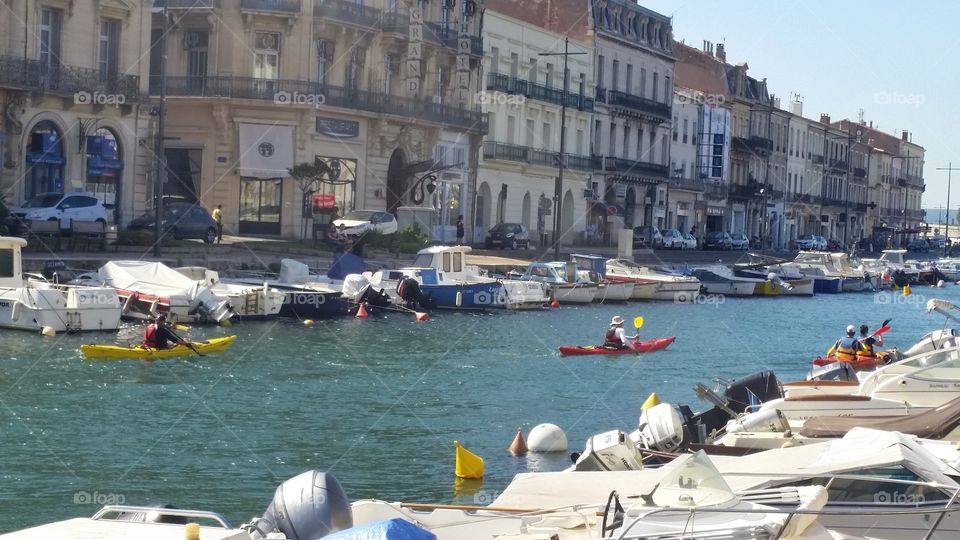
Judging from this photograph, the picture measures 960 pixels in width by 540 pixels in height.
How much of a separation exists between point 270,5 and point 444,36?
36.0ft

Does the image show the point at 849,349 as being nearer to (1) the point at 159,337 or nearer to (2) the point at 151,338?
(1) the point at 159,337

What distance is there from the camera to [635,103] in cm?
8231

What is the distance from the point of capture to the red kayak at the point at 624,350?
1344 inches

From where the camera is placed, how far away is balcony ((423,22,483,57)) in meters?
58.7

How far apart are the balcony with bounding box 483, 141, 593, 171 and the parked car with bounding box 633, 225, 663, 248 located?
4612 millimetres

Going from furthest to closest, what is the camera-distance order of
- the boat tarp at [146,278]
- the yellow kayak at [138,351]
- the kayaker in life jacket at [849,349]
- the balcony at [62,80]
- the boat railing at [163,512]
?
the balcony at [62,80]
the boat tarp at [146,278]
the kayaker in life jacket at [849,349]
the yellow kayak at [138,351]
the boat railing at [163,512]

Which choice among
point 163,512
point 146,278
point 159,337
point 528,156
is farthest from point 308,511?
point 528,156

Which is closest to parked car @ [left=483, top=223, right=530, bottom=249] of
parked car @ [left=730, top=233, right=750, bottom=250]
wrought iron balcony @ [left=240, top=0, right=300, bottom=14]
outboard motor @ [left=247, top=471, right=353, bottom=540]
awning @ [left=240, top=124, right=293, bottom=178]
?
awning @ [left=240, top=124, right=293, bottom=178]

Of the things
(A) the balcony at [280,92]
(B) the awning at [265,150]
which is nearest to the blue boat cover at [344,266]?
(B) the awning at [265,150]

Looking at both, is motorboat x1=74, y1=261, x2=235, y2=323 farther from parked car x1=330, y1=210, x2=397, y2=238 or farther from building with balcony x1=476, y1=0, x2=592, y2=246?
building with balcony x1=476, y1=0, x2=592, y2=246

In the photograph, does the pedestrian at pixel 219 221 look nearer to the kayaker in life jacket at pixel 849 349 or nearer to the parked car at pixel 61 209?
the parked car at pixel 61 209

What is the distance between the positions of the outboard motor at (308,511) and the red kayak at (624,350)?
21596 millimetres

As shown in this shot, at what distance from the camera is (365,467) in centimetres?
2012

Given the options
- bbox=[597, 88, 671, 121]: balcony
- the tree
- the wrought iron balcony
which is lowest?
the tree
